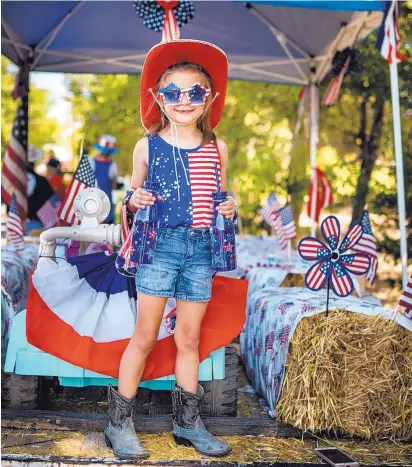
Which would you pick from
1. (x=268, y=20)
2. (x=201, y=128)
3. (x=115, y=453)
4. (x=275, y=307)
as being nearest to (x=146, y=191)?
(x=201, y=128)

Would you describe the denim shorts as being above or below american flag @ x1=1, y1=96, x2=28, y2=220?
below

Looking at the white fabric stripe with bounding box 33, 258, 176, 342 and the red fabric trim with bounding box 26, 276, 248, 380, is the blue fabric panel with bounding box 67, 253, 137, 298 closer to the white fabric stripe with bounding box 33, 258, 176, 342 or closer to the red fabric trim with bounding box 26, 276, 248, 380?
the white fabric stripe with bounding box 33, 258, 176, 342

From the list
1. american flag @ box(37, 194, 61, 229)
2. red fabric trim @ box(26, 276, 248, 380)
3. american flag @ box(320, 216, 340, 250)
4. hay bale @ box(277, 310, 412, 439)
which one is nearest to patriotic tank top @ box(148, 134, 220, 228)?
red fabric trim @ box(26, 276, 248, 380)

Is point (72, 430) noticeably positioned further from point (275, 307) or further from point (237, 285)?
point (275, 307)

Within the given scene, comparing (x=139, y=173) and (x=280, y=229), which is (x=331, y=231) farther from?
(x=280, y=229)

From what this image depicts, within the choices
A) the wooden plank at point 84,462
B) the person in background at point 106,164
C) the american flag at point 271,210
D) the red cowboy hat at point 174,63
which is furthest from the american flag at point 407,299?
the person in background at point 106,164

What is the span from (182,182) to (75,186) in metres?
1.77

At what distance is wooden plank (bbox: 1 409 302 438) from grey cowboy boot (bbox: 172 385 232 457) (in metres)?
0.14

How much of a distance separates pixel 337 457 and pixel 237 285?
947 millimetres

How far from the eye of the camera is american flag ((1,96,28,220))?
24.7 feet

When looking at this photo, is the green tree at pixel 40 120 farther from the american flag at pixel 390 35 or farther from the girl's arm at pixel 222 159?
the girl's arm at pixel 222 159

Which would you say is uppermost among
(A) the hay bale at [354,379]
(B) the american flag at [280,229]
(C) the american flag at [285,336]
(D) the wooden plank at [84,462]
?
(B) the american flag at [280,229]

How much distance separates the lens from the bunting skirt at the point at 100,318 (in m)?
3.27

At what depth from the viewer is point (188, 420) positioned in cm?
313
